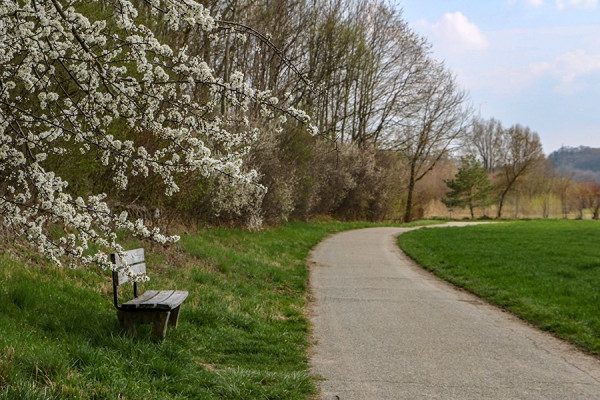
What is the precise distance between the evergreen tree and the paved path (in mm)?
46804

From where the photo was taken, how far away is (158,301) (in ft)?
20.2

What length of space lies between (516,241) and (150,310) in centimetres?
1909

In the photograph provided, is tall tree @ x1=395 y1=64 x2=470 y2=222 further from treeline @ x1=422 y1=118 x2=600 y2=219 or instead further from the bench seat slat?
the bench seat slat

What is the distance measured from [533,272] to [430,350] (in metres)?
7.96

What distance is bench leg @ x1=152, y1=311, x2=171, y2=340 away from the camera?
19.6 feet

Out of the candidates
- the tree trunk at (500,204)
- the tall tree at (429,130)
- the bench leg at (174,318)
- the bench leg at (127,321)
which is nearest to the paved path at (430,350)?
the bench leg at (174,318)

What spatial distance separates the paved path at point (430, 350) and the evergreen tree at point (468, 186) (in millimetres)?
46804

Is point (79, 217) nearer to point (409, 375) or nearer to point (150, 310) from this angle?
point (150, 310)

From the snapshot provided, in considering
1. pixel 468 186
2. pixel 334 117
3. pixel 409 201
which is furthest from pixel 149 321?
pixel 468 186

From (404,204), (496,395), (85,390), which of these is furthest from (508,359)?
(404,204)

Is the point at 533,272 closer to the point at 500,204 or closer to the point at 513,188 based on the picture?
the point at 500,204

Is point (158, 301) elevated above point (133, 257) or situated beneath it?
situated beneath

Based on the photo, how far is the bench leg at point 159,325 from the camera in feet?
19.6

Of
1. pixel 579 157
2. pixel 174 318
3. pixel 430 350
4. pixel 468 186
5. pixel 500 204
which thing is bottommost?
pixel 430 350
